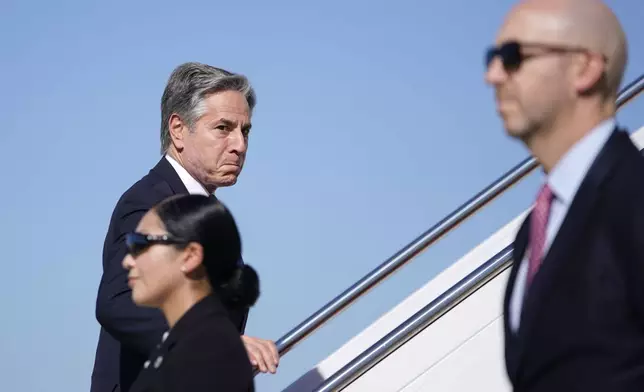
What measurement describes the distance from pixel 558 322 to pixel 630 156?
1.10 feet

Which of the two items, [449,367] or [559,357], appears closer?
[559,357]

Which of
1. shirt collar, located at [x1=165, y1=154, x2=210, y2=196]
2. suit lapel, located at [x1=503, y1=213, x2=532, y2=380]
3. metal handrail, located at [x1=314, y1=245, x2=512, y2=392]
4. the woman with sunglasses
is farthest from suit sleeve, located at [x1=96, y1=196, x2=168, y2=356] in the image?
suit lapel, located at [x1=503, y1=213, x2=532, y2=380]

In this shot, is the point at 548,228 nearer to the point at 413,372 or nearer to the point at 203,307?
the point at 203,307

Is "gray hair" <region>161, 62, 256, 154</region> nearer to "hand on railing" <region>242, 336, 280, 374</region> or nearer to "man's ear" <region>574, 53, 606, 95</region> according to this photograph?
"hand on railing" <region>242, 336, 280, 374</region>

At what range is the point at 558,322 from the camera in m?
1.81

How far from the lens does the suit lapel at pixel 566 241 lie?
1.82 m

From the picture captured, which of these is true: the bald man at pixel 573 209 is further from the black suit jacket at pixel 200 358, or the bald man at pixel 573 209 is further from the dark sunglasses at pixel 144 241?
the dark sunglasses at pixel 144 241

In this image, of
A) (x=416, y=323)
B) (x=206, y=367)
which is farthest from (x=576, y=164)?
(x=416, y=323)

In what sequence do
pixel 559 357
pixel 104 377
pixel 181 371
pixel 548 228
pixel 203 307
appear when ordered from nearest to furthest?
pixel 559 357
pixel 548 228
pixel 181 371
pixel 203 307
pixel 104 377

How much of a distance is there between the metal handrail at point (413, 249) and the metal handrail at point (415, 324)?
380 mm

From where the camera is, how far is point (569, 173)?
1915 mm

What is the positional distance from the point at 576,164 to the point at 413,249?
8.82 ft

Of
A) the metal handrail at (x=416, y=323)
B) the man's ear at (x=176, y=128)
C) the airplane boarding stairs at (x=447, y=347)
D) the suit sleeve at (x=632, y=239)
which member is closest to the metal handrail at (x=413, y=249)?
the airplane boarding stairs at (x=447, y=347)

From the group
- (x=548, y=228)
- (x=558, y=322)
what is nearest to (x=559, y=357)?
(x=558, y=322)
